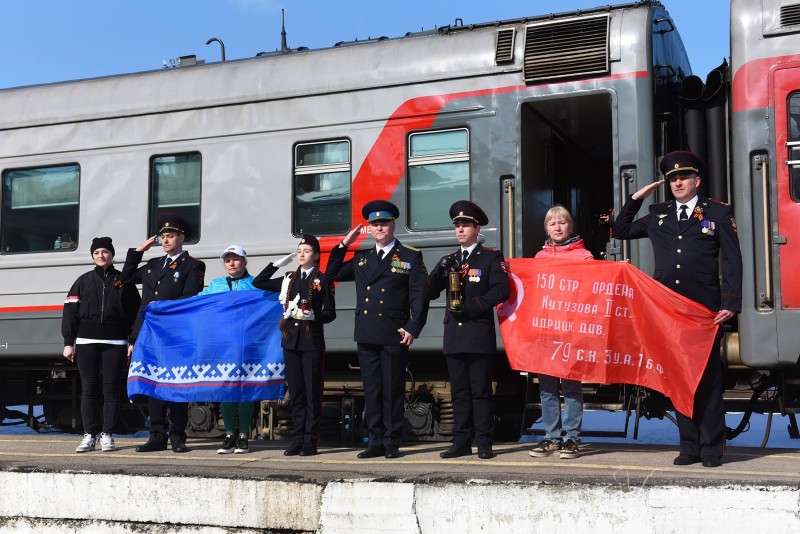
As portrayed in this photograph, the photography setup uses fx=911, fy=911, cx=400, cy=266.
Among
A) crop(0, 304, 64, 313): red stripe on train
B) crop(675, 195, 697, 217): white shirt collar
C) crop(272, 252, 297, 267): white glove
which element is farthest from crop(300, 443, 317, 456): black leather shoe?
crop(0, 304, 64, 313): red stripe on train

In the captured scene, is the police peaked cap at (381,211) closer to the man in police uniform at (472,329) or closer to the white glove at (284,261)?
the man in police uniform at (472,329)

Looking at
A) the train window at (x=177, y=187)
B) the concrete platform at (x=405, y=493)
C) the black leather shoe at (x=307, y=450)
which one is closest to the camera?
the concrete platform at (x=405, y=493)

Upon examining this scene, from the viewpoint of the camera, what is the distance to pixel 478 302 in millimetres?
6715

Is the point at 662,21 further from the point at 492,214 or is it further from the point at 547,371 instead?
the point at 547,371

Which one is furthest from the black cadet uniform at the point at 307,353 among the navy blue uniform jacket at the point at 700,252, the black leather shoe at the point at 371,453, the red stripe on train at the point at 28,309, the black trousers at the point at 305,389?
the red stripe on train at the point at 28,309

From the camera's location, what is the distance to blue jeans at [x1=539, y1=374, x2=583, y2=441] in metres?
6.76

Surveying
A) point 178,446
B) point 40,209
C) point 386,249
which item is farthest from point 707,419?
point 40,209

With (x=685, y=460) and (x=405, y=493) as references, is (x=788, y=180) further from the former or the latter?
(x=405, y=493)

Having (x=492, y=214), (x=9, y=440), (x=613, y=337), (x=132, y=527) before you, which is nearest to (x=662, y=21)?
A: (x=492, y=214)

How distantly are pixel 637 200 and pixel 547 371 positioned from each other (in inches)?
55.6

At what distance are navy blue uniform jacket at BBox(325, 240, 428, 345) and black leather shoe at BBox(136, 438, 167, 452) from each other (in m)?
2.12

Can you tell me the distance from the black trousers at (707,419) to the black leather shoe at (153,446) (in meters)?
4.32

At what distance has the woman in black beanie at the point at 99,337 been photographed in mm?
7906

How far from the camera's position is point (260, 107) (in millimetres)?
8969
